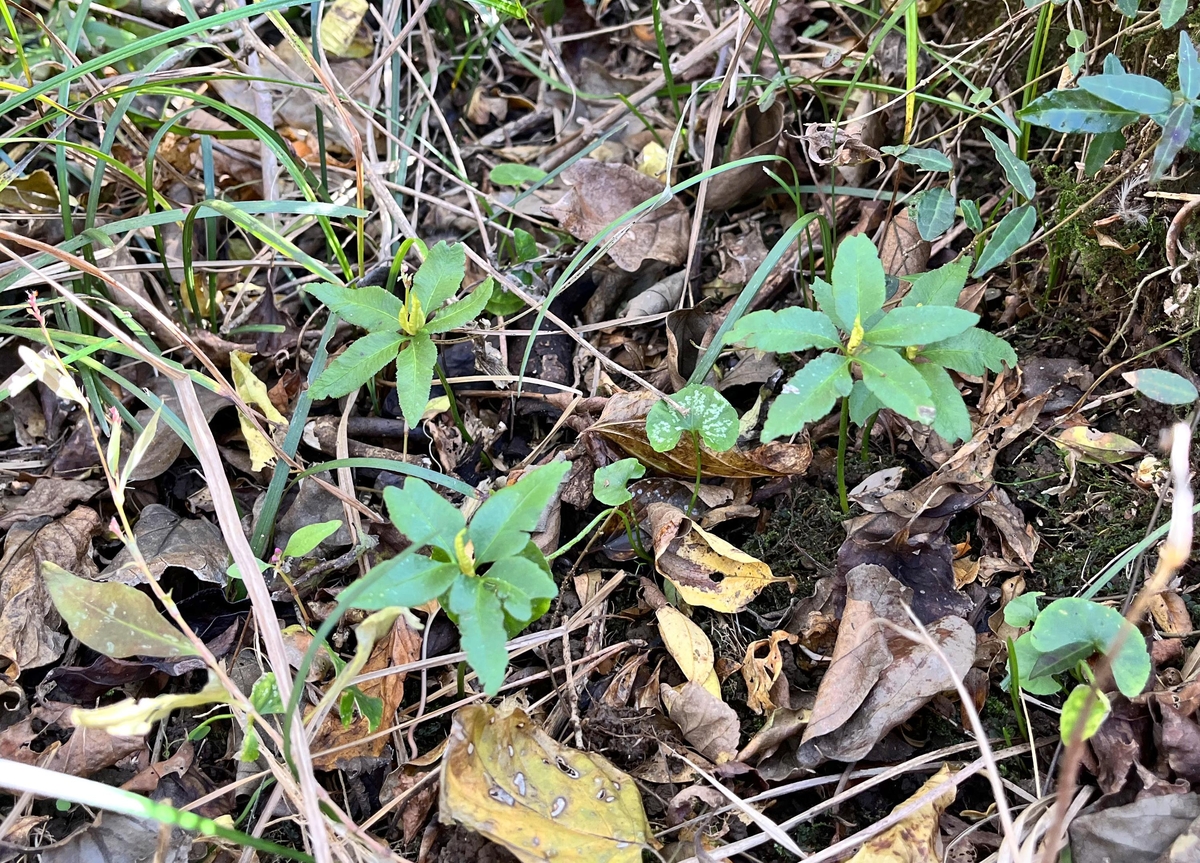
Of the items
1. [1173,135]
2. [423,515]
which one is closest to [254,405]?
[423,515]

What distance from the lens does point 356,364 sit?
5.40ft

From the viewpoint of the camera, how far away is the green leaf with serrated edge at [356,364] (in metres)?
1.63

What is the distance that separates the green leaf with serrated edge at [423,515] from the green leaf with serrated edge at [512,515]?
4 cm

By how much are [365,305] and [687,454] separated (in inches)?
29.8

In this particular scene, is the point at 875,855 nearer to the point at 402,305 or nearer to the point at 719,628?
the point at 719,628

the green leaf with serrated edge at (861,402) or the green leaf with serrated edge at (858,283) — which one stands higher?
the green leaf with serrated edge at (858,283)

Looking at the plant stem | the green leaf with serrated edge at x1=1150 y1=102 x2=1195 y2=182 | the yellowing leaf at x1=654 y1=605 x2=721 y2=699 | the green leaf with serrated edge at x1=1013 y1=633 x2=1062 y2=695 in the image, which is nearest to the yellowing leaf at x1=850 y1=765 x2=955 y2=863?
the green leaf with serrated edge at x1=1013 y1=633 x2=1062 y2=695

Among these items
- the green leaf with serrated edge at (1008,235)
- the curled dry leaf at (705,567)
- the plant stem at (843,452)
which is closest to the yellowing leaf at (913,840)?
the curled dry leaf at (705,567)

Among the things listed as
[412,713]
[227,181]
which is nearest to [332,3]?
[227,181]

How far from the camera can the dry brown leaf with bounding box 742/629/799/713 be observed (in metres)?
1.57

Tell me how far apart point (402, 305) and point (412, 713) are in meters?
0.83

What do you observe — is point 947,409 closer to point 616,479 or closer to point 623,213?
point 616,479

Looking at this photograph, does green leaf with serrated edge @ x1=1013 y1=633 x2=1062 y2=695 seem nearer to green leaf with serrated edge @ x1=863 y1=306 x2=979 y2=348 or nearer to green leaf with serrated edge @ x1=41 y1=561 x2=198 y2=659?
green leaf with serrated edge @ x1=863 y1=306 x2=979 y2=348

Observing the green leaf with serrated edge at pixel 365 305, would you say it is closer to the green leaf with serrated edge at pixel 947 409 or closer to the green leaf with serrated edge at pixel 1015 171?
the green leaf with serrated edge at pixel 947 409
